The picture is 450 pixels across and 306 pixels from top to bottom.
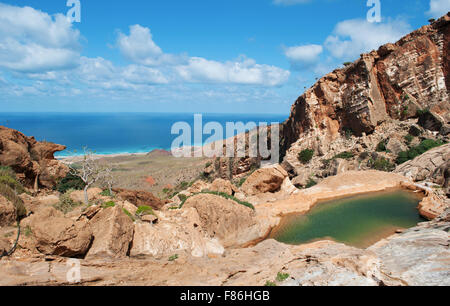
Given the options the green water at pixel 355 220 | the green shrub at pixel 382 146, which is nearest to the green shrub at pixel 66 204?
the green water at pixel 355 220

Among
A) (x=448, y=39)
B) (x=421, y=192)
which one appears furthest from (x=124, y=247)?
(x=448, y=39)

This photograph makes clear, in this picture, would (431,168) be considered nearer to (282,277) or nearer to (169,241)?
(282,277)

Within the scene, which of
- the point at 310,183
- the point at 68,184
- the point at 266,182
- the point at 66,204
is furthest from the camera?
the point at 310,183

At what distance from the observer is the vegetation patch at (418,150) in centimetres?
2312

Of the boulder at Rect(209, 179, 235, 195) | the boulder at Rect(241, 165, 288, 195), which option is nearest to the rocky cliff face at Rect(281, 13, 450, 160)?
the boulder at Rect(241, 165, 288, 195)

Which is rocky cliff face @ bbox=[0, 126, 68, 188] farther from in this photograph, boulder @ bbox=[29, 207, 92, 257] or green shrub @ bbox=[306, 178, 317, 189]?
green shrub @ bbox=[306, 178, 317, 189]

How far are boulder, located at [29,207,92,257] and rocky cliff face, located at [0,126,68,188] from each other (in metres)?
11.3

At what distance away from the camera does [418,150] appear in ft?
76.5

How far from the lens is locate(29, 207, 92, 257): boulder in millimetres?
6902

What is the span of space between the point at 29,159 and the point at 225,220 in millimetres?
13818

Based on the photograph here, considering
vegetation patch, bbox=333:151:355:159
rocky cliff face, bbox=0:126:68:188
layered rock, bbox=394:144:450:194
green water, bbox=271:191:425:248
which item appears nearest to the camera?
green water, bbox=271:191:425:248

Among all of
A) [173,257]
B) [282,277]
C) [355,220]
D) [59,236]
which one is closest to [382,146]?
[355,220]
